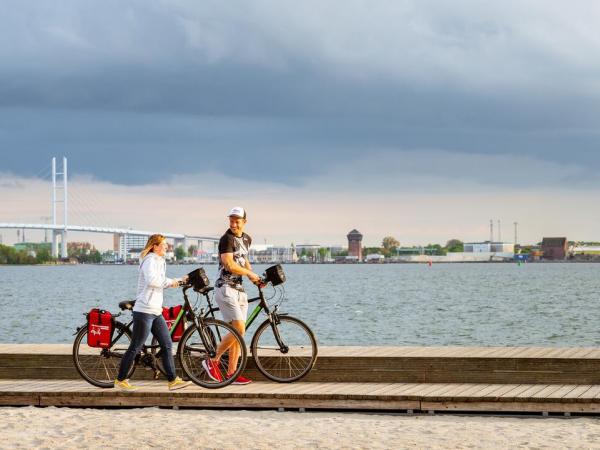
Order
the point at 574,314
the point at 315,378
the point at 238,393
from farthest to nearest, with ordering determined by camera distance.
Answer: the point at 574,314, the point at 315,378, the point at 238,393

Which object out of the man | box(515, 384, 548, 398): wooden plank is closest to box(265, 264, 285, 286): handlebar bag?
the man

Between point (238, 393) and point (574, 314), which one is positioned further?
point (574, 314)

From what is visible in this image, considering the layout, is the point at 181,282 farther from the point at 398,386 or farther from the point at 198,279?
the point at 398,386

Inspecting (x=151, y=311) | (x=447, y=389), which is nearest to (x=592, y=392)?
(x=447, y=389)

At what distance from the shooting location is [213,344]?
998 centimetres

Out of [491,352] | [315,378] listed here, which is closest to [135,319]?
[315,378]

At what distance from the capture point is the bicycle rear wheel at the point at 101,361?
10086 millimetres

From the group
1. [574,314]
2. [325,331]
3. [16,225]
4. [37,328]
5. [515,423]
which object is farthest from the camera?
[16,225]

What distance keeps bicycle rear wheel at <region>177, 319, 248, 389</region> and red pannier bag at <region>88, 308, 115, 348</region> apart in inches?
27.6

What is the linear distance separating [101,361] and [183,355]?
0.88 metres

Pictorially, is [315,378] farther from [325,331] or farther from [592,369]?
[325,331]

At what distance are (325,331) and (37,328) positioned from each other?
11.0m

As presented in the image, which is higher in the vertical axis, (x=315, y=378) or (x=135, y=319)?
(x=135, y=319)

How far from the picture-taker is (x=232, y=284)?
9.80 meters
